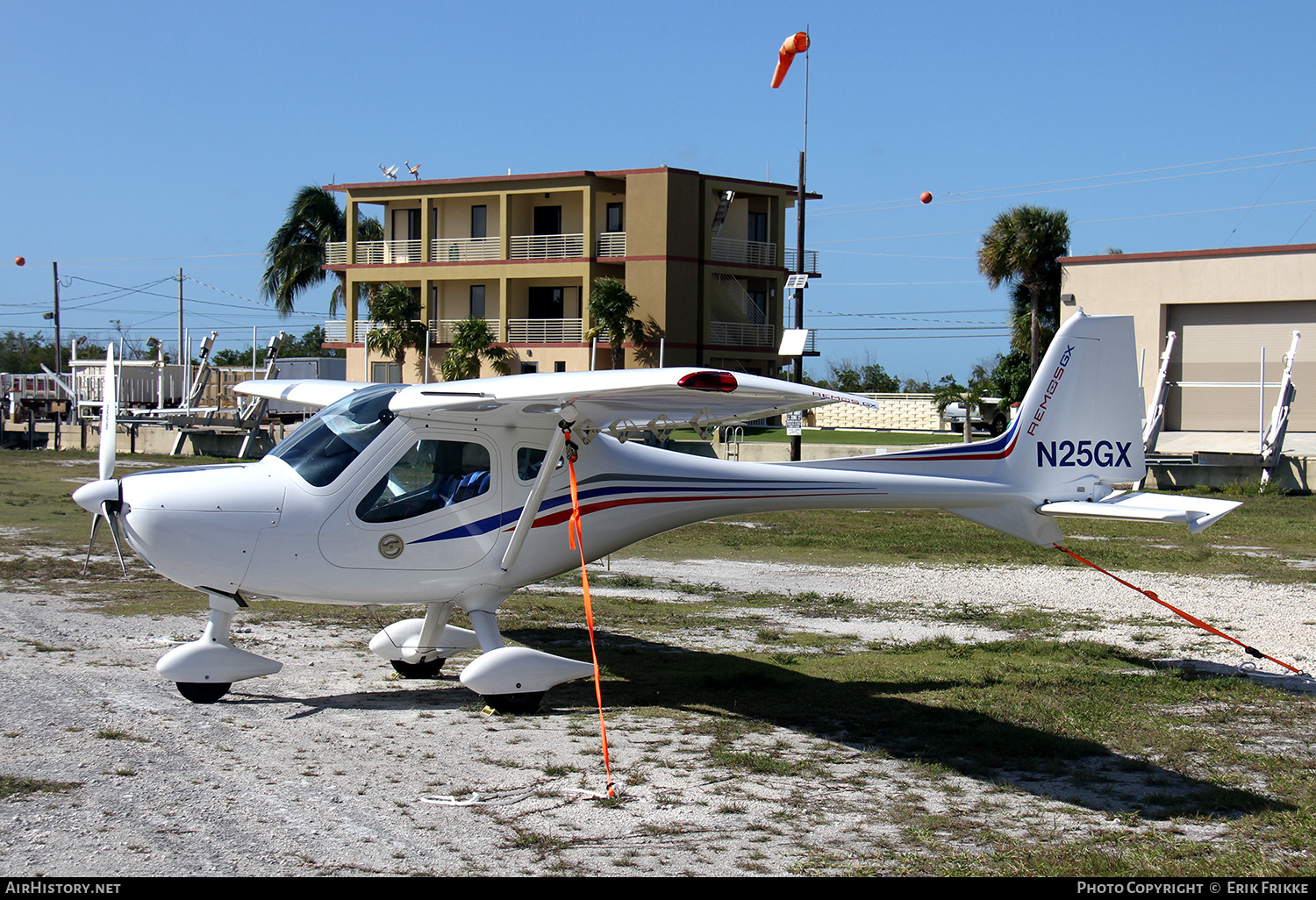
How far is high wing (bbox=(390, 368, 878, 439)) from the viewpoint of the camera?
6273 mm

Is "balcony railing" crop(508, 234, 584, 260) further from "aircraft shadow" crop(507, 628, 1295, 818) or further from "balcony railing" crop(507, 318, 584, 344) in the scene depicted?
"aircraft shadow" crop(507, 628, 1295, 818)

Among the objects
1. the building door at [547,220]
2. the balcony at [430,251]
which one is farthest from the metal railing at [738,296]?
the balcony at [430,251]

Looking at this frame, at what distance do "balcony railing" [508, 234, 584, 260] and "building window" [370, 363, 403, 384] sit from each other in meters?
7.79

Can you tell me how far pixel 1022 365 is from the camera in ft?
146

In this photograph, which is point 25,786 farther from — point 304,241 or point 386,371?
point 304,241

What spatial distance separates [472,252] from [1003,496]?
1677 inches

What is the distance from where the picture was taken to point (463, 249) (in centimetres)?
4950

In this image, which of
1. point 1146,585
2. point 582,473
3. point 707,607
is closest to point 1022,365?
point 1146,585

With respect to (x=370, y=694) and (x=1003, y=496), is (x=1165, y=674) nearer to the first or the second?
(x=1003, y=496)

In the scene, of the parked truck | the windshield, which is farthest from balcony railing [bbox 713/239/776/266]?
the windshield

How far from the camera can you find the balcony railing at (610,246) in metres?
46.6

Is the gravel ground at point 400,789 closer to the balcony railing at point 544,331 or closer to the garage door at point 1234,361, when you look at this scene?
the garage door at point 1234,361

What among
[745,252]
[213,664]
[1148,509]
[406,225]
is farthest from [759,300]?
[213,664]

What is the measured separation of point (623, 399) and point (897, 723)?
2977 mm
